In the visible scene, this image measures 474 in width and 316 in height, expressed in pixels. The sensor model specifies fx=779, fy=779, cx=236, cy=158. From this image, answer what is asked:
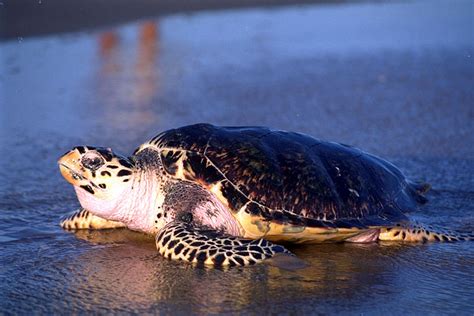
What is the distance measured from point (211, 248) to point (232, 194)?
0.42m

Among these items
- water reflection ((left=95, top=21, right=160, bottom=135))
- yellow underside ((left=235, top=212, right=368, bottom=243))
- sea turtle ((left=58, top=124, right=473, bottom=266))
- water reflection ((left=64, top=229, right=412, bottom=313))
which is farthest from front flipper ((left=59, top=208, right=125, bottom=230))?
water reflection ((left=95, top=21, right=160, bottom=135))

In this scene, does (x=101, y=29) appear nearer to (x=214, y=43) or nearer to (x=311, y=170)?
(x=214, y=43)

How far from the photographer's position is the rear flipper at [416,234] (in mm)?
5113

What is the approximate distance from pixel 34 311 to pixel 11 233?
1.38 metres

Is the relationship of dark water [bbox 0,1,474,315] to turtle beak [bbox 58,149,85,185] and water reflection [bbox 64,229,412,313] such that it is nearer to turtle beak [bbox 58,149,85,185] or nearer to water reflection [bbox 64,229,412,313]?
water reflection [bbox 64,229,412,313]

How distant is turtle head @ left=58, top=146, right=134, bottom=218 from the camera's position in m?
4.87

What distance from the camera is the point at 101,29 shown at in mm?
14898

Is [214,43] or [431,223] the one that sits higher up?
[214,43]

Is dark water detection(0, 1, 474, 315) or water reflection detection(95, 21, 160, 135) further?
water reflection detection(95, 21, 160, 135)

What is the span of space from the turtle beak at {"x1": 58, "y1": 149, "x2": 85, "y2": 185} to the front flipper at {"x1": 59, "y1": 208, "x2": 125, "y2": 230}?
17.7 inches

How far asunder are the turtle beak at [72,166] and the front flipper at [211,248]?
655mm

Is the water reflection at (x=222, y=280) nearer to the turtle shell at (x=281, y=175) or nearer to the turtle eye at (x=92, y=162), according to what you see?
the turtle shell at (x=281, y=175)

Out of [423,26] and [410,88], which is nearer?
[410,88]

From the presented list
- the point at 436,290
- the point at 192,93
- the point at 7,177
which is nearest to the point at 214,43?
the point at 192,93
